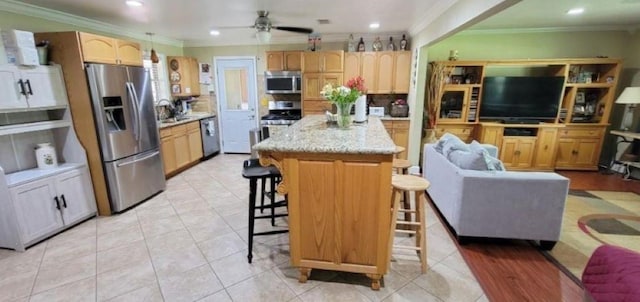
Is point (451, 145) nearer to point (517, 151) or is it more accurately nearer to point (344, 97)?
point (344, 97)

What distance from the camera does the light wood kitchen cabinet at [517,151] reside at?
189 inches

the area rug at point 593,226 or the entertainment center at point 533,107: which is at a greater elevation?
the entertainment center at point 533,107

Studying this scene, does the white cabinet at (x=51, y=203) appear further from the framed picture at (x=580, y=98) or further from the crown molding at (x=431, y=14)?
the framed picture at (x=580, y=98)

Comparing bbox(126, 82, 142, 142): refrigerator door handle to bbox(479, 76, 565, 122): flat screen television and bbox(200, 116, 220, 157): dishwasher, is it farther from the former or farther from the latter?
bbox(479, 76, 565, 122): flat screen television

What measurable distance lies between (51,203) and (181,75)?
128 inches

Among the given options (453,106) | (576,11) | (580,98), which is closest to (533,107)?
(580,98)

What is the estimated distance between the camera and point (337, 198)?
1968 mm

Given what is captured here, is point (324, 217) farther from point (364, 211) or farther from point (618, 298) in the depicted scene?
point (618, 298)

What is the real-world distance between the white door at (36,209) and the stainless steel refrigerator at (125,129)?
51cm

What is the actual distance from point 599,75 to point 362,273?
18.2 feet

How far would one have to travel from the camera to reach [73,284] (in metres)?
Answer: 2.16

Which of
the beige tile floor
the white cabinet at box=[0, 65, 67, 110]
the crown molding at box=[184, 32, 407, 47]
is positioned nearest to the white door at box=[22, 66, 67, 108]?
the white cabinet at box=[0, 65, 67, 110]

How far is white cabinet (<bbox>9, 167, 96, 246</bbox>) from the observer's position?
2.58 meters

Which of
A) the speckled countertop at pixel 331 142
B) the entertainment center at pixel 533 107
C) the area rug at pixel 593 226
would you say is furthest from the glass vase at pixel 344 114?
the entertainment center at pixel 533 107
